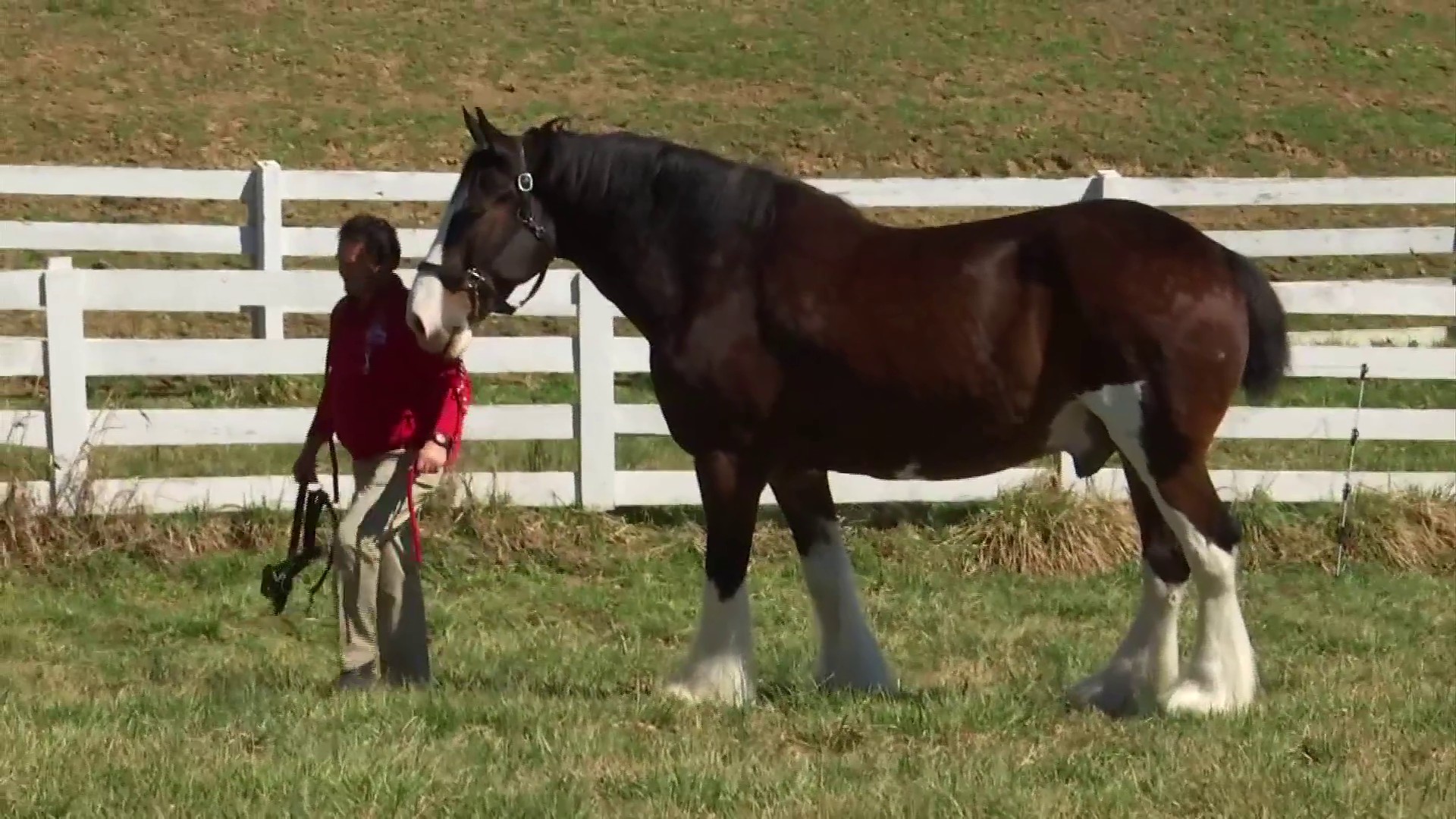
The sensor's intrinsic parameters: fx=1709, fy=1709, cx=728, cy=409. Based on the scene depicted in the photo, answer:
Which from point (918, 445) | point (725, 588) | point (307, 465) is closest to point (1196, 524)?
point (918, 445)

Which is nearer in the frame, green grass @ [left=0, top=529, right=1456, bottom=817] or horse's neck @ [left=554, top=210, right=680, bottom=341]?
green grass @ [left=0, top=529, right=1456, bottom=817]

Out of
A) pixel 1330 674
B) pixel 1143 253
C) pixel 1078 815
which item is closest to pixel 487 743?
pixel 1078 815

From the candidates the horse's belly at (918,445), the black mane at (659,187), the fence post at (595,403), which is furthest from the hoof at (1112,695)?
the fence post at (595,403)

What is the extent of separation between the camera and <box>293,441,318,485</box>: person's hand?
18.8 ft

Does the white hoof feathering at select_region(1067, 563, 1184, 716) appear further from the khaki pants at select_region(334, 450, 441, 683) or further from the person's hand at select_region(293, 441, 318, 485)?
the person's hand at select_region(293, 441, 318, 485)

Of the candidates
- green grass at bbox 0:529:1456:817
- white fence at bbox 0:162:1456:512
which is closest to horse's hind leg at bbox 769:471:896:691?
green grass at bbox 0:529:1456:817

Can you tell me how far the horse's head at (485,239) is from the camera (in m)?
5.37

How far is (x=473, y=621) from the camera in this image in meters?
7.22

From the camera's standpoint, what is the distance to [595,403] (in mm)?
8438

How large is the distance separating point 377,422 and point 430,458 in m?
0.23

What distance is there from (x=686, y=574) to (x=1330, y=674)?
3.02 m

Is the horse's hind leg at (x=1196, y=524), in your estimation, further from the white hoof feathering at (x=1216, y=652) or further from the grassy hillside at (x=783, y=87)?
the grassy hillside at (x=783, y=87)

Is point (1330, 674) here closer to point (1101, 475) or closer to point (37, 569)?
point (1101, 475)

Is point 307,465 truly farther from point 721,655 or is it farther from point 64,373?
point 64,373
